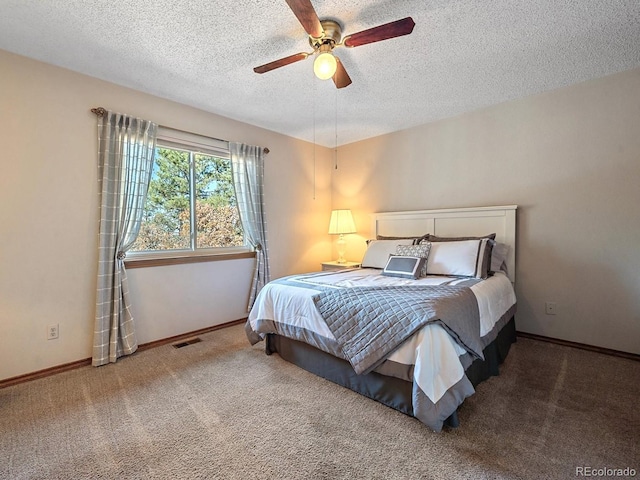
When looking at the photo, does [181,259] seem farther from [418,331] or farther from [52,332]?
[418,331]

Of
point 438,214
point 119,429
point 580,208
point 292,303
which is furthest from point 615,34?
point 119,429

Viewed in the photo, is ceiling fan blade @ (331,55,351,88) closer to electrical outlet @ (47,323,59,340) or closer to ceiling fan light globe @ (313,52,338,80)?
ceiling fan light globe @ (313,52,338,80)

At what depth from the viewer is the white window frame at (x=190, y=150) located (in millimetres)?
2951

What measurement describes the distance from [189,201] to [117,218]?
0.77m

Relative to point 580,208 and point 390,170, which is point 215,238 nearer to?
point 390,170

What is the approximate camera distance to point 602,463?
1393 millimetres

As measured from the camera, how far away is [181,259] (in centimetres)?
311

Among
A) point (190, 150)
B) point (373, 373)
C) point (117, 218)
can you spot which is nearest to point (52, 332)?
point (117, 218)

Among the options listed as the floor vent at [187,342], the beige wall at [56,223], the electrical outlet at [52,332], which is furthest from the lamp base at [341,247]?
the electrical outlet at [52,332]

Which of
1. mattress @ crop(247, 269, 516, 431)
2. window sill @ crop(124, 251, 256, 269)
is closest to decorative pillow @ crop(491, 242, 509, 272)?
mattress @ crop(247, 269, 516, 431)

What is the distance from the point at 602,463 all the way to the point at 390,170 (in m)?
3.37

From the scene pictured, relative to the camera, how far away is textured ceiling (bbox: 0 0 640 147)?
181 centimetres

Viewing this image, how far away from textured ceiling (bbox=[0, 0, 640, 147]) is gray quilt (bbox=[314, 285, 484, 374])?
1802mm

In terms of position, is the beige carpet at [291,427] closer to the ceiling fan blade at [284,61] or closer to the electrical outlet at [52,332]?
the electrical outlet at [52,332]
